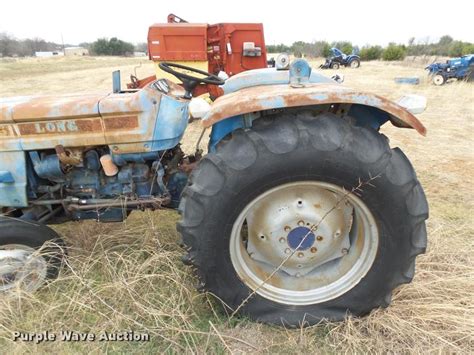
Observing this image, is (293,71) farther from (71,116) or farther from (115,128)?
(71,116)

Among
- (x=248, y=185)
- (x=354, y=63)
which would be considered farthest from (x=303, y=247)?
(x=354, y=63)

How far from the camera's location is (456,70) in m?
14.2

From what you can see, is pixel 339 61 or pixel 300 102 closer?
pixel 300 102

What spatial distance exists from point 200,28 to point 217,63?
725 mm

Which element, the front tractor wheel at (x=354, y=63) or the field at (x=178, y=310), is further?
the front tractor wheel at (x=354, y=63)

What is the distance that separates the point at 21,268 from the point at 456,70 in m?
16.0

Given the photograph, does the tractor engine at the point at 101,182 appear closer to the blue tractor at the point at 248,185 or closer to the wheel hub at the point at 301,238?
the blue tractor at the point at 248,185

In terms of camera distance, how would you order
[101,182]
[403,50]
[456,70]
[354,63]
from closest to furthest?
[101,182] → [456,70] → [354,63] → [403,50]

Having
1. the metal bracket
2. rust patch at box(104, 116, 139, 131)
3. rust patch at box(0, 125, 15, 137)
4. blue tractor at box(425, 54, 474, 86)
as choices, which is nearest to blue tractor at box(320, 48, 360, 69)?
blue tractor at box(425, 54, 474, 86)

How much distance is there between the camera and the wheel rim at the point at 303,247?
1952 millimetres

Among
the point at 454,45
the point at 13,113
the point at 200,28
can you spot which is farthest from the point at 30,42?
the point at 13,113

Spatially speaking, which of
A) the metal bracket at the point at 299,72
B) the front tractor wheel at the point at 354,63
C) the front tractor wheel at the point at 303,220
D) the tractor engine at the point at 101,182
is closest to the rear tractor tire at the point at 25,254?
the tractor engine at the point at 101,182

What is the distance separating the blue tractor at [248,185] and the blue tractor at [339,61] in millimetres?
23969

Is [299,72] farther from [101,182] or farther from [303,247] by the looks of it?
[101,182]
